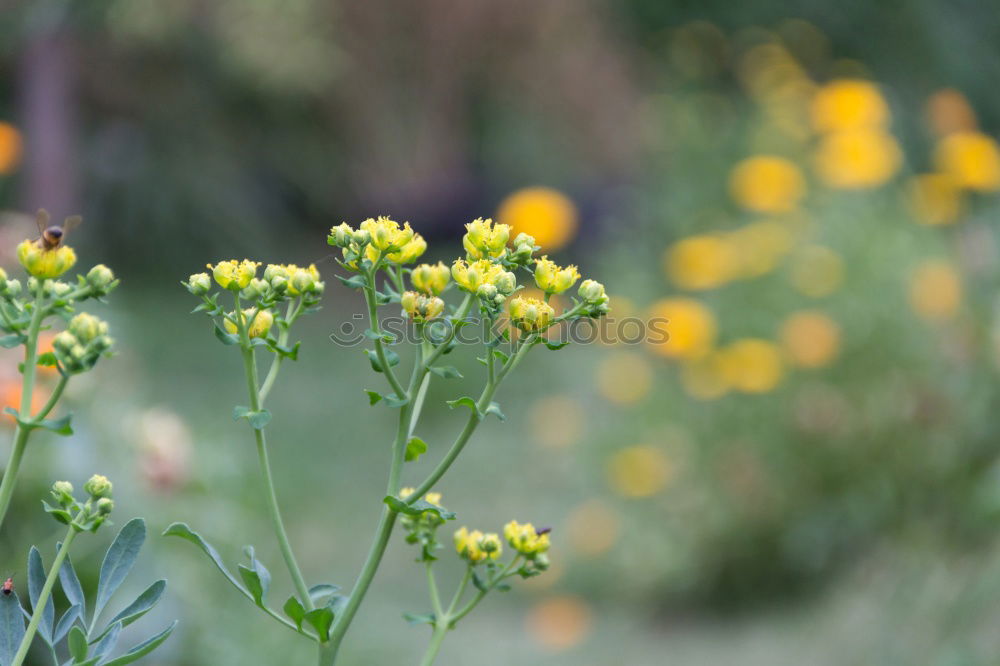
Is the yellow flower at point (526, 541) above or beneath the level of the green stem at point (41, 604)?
above

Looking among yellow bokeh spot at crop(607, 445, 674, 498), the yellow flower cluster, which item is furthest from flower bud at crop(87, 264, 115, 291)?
yellow bokeh spot at crop(607, 445, 674, 498)

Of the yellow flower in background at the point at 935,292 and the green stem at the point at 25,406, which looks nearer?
the green stem at the point at 25,406

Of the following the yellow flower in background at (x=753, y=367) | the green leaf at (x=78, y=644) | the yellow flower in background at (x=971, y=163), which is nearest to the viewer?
the green leaf at (x=78, y=644)

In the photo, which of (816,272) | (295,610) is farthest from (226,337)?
(816,272)

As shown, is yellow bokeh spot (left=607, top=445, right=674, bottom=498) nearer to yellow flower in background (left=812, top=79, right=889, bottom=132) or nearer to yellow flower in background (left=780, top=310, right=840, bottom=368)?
yellow flower in background (left=780, top=310, right=840, bottom=368)

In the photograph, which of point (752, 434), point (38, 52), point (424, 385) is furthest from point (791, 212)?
point (38, 52)

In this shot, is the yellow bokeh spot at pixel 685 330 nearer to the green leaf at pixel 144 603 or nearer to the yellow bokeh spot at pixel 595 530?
the yellow bokeh spot at pixel 595 530

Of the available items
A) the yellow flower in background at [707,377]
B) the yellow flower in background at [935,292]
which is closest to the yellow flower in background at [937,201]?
the yellow flower in background at [935,292]
